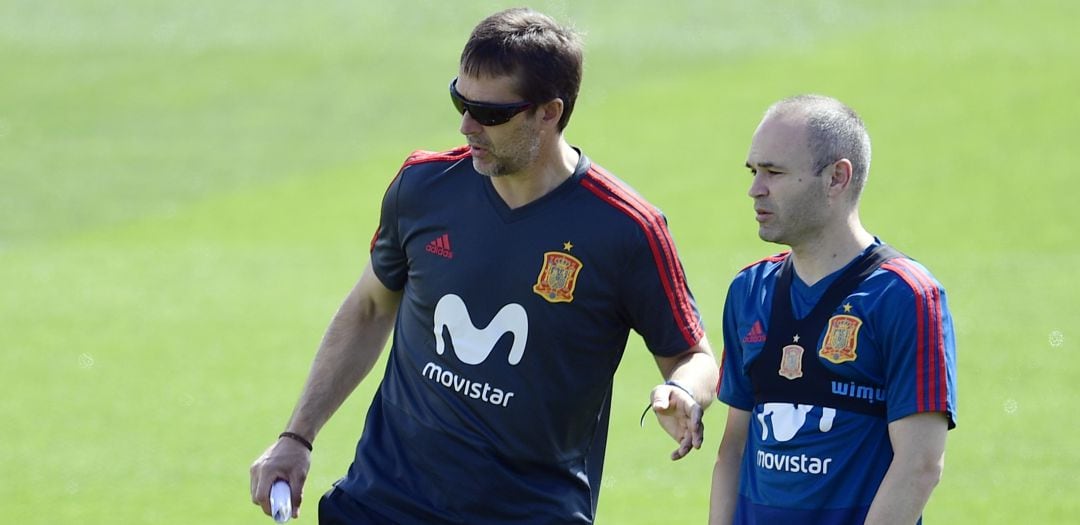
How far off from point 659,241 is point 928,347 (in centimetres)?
95

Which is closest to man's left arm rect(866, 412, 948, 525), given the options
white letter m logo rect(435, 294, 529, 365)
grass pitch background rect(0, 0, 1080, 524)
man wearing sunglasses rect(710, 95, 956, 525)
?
man wearing sunglasses rect(710, 95, 956, 525)

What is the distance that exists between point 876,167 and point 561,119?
1390cm

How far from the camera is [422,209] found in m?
4.88

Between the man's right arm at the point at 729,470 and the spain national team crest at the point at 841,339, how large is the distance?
1.41ft

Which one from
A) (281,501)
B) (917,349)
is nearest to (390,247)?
(281,501)

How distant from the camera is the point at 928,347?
13.0 ft

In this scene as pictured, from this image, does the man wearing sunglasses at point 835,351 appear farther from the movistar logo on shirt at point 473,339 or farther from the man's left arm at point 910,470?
the movistar logo on shirt at point 473,339

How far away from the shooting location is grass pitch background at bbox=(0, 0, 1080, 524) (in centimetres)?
Answer: 977

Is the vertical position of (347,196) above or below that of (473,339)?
above

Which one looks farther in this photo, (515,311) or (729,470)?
(515,311)

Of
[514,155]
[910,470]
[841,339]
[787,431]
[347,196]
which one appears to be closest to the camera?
[910,470]

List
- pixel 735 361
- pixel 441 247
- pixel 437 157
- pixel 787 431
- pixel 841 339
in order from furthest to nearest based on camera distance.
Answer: pixel 437 157 → pixel 441 247 → pixel 735 361 → pixel 787 431 → pixel 841 339

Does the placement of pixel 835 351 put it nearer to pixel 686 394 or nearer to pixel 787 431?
pixel 787 431

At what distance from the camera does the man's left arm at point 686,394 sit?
4.14 meters
